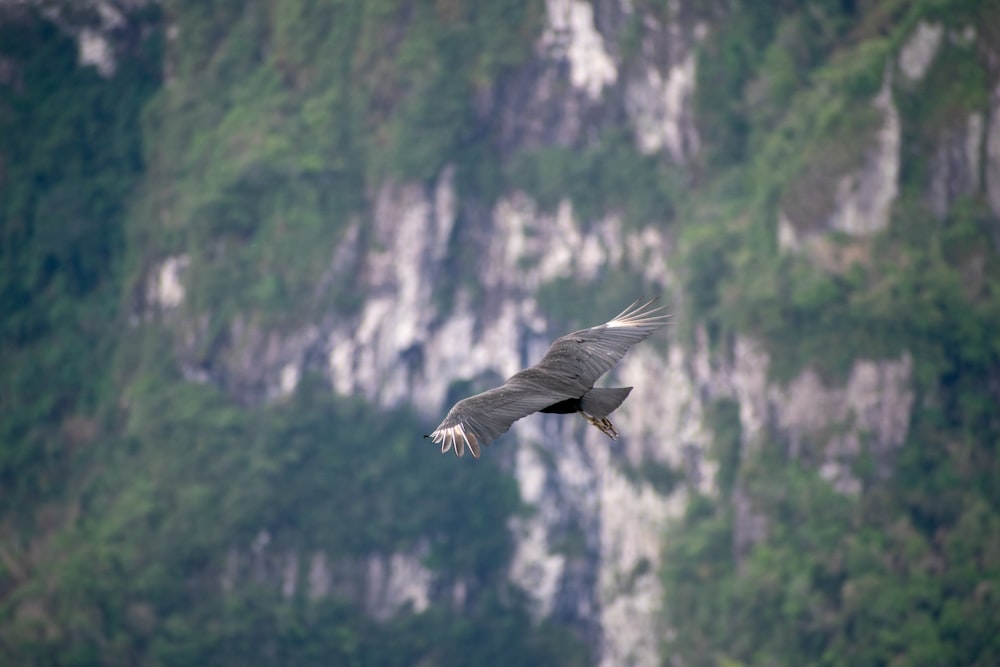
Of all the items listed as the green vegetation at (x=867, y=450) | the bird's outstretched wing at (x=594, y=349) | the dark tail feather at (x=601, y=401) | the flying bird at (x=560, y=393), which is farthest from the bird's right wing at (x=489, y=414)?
the green vegetation at (x=867, y=450)

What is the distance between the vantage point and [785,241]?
4181 cm

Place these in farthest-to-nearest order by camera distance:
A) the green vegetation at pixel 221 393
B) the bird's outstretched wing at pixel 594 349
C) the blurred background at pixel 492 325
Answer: the green vegetation at pixel 221 393 < the blurred background at pixel 492 325 < the bird's outstretched wing at pixel 594 349

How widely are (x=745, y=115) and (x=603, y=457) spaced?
33.4 ft


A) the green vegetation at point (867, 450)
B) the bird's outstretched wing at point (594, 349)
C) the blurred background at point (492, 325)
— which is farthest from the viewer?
the blurred background at point (492, 325)

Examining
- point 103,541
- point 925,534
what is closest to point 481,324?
point 103,541

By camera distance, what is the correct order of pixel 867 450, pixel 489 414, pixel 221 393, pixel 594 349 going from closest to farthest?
pixel 489 414, pixel 594 349, pixel 867 450, pixel 221 393

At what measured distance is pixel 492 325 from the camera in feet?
163

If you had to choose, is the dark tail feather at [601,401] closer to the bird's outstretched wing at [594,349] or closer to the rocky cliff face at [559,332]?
the bird's outstretched wing at [594,349]

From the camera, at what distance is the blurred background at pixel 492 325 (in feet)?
130

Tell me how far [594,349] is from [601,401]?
93cm

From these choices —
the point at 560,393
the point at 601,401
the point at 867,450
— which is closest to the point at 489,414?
the point at 560,393

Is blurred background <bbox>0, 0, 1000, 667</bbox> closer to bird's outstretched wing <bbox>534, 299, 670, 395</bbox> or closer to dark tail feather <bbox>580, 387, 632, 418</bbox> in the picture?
bird's outstretched wing <bbox>534, 299, 670, 395</bbox>

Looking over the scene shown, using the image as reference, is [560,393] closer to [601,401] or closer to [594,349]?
[601,401]

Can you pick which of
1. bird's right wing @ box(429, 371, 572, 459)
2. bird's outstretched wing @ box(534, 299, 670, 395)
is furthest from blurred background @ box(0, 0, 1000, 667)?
bird's right wing @ box(429, 371, 572, 459)
